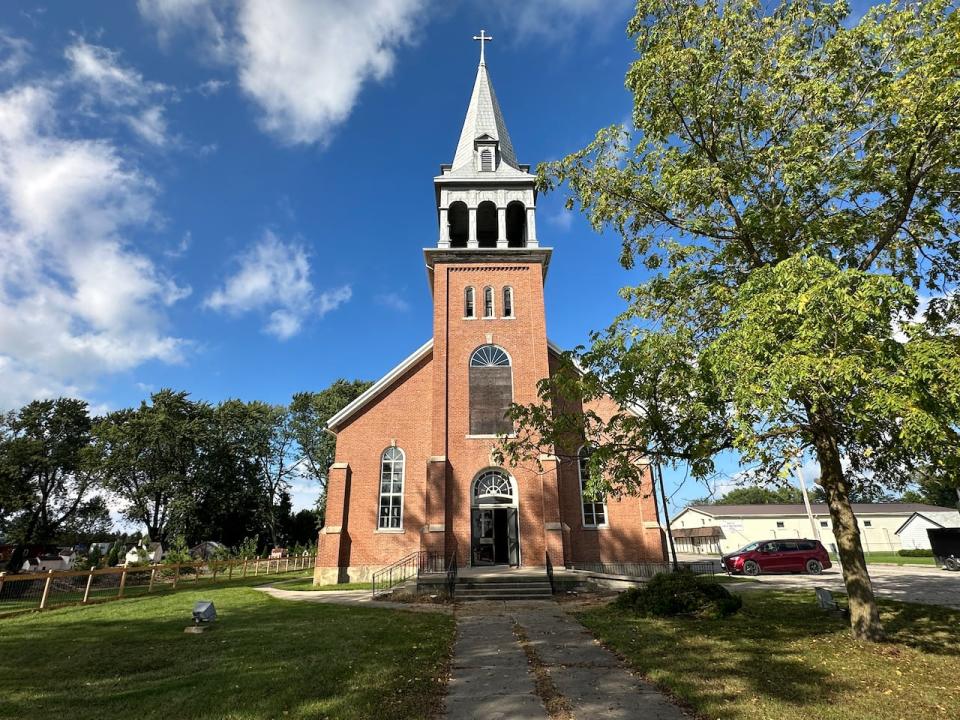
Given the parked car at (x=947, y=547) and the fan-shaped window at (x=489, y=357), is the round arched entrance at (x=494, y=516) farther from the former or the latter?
the parked car at (x=947, y=547)

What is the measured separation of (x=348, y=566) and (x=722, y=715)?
16918 millimetres

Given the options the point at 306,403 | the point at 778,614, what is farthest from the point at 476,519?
the point at 306,403

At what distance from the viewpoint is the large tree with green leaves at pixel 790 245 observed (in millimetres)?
6098

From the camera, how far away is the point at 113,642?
9.23m

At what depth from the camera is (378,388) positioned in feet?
71.2

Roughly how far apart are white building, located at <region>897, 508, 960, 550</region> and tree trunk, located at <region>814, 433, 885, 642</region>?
40.0m

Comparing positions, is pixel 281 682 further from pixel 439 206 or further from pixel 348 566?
pixel 439 206

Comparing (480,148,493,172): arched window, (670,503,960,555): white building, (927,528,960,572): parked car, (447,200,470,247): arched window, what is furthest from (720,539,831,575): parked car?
(480,148,493,172): arched window

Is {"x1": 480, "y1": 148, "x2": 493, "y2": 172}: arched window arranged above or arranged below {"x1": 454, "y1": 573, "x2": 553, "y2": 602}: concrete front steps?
above

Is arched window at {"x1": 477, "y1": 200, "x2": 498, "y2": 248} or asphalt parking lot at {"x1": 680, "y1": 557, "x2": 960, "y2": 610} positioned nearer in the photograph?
asphalt parking lot at {"x1": 680, "y1": 557, "x2": 960, "y2": 610}

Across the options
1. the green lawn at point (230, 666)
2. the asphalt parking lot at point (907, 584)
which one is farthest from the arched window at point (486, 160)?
the asphalt parking lot at point (907, 584)

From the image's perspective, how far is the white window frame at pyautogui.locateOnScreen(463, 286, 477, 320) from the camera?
72.0 ft

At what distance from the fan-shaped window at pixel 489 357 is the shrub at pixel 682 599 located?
10.8 m

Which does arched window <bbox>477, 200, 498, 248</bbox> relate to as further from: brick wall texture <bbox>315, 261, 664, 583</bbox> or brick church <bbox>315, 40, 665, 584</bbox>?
brick wall texture <bbox>315, 261, 664, 583</bbox>
